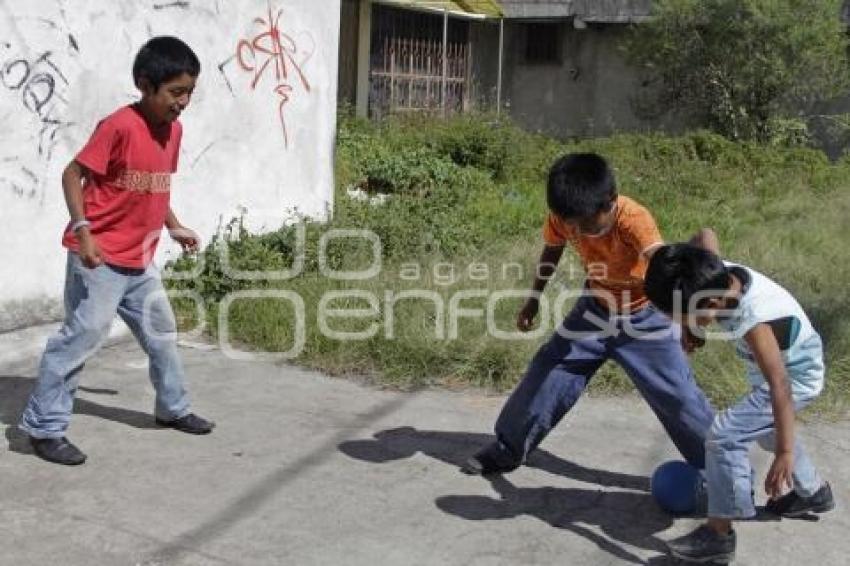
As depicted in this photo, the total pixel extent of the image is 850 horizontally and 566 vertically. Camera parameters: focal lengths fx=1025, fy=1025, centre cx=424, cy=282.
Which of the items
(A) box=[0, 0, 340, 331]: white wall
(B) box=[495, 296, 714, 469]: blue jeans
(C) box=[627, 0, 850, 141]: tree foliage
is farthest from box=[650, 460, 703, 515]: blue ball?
(C) box=[627, 0, 850, 141]: tree foliage

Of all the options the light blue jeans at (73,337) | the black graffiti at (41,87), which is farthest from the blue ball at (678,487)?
the black graffiti at (41,87)

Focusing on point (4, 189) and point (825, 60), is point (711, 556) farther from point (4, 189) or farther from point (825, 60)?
point (825, 60)

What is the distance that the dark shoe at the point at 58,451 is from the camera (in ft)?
13.3

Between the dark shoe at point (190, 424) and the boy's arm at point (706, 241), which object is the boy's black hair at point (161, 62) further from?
the boy's arm at point (706, 241)

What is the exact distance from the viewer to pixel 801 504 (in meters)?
3.82

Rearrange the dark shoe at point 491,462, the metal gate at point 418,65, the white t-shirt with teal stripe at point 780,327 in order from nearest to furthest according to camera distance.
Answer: the white t-shirt with teal stripe at point 780,327
the dark shoe at point 491,462
the metal gate at point 418,65

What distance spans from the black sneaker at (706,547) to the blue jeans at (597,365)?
45 centimetres

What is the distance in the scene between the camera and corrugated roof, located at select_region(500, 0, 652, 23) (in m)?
17.5

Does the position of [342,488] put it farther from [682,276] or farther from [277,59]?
[277,59]

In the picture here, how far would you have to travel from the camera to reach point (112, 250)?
13.3ft

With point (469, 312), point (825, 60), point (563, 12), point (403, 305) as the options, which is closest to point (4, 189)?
point (403, 305)

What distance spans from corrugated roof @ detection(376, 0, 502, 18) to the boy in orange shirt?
11.5 meters

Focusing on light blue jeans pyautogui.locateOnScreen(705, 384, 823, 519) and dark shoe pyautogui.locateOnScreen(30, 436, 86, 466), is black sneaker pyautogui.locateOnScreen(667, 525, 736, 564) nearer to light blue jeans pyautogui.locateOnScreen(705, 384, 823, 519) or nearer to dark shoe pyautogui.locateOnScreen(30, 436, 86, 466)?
light blue jeans pyautogui.locateOnScreen(705, 384, 823, 519)

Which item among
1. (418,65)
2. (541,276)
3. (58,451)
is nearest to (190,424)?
(58,451)
